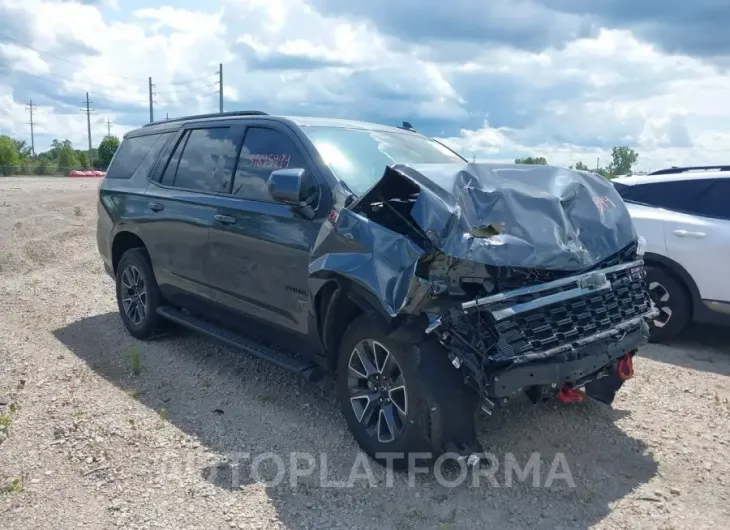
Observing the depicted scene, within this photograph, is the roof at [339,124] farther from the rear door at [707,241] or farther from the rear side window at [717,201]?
the rear side window at [717,201]

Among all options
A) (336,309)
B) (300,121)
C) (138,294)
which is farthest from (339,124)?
(138,294)

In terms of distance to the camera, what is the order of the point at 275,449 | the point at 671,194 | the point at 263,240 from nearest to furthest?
the point at 275,449 < the point at 263,240 < the point at 671,194

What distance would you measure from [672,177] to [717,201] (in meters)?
0.57

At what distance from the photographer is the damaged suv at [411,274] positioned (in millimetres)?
3625

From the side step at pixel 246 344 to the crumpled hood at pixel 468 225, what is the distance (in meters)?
0.72

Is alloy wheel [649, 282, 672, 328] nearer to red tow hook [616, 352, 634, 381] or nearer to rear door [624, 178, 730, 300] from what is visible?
rear door [624, 178, 730, 300]

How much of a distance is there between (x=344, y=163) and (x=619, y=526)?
2.74 metres

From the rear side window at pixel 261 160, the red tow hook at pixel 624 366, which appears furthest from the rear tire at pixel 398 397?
the rear side window at pixel 261 160

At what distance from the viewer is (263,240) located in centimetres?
490

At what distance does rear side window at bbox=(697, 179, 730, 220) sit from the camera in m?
6.61

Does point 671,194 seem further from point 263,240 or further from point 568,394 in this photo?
point 263,240

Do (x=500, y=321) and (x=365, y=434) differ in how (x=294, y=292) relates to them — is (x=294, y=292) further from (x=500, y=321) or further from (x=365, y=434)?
(x=500, y=321)

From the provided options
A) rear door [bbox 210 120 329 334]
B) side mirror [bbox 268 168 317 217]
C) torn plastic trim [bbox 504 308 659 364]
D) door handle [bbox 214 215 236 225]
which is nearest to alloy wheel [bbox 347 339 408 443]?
rear door [bbox 210 120 329 334]

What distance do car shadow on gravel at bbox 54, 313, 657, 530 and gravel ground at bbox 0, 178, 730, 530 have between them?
0.01 meters
